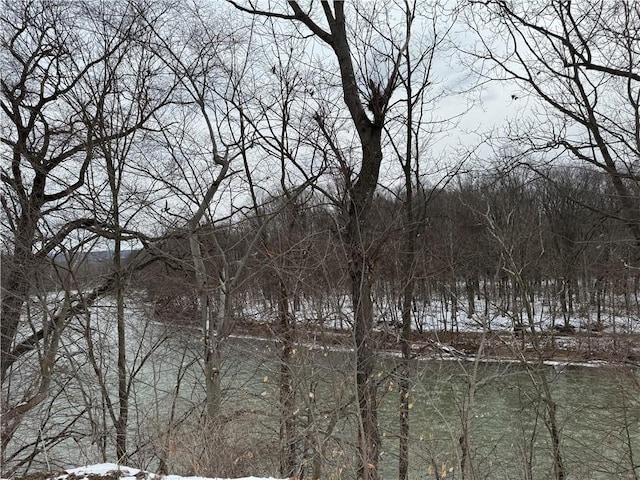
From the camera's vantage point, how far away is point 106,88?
705 cm

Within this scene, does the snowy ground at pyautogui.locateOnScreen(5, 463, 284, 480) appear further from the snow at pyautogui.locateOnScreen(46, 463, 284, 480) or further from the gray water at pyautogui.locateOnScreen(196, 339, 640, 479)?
the gray water at pyautogui.locateOnScreen(196, 339, 640, 479)

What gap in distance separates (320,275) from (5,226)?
15.1 feet

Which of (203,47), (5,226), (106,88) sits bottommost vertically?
(5,226)

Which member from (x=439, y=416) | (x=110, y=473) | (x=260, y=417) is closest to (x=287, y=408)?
Result: (x=260, y=417)

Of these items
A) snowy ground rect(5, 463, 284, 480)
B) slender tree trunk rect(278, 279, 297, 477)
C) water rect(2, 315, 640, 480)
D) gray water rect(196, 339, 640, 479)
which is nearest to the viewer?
snowy ground rect(5, 463, 284, 480)

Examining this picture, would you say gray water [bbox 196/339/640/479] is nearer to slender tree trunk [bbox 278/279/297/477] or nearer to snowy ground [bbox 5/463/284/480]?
slender tree trunk [bbox 278/279/297/477]

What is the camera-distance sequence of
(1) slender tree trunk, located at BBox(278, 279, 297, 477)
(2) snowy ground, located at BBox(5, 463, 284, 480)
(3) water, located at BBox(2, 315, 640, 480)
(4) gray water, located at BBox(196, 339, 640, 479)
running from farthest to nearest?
(1) slender tree trunk, located at BBox(278, 279, 297, 477) < (4) gray water, located at BBox(196, 339, 640, 479) < (3) water, located at BBox(2, 315, 640, 480) < (2) snowy ground, located at BBox(5, 463, 284, 480)

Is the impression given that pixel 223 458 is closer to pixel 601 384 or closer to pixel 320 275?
pixel 320 275

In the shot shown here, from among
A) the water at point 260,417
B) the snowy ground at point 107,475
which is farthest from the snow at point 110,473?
the water at point 260,417

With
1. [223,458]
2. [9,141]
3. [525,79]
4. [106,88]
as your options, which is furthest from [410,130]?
[9,141]

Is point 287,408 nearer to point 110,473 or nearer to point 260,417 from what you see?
point 260,417

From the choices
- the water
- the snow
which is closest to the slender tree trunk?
the water

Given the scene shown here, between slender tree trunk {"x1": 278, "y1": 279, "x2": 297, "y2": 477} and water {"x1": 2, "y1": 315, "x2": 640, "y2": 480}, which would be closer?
water {"x1": 2, "y1": 315, "x2": 640, "y2": 480}

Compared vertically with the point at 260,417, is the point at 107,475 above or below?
above
